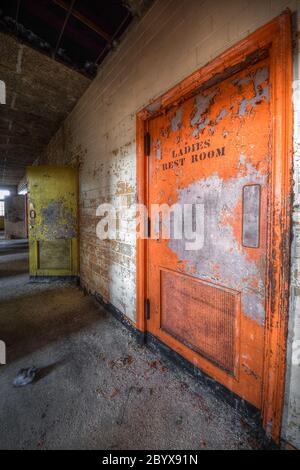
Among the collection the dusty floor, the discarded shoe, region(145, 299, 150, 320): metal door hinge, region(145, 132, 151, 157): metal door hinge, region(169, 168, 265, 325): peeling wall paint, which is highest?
region(145, 132, 151, 157): metal door hinge

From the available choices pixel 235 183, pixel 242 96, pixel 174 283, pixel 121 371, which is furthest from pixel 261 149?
pixel 121 371

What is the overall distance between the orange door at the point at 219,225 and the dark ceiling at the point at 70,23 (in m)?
1.24

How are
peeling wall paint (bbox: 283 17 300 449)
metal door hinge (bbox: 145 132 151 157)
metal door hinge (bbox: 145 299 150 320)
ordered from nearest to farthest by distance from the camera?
1. peeling wall paint (bbox: 283 17 300 449)
2. metal door hinge (bbox: 145 132 151 157)
3. metal door hinge (bbox: 145 299 150 320)

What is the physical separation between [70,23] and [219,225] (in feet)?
8.97

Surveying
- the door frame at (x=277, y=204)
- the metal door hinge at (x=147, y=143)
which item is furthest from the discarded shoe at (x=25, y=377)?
the metal door hinge at (x=147, y=143)

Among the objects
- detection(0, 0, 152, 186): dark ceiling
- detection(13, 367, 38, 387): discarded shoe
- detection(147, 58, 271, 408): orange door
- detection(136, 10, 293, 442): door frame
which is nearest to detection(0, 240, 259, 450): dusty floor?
detection(13, 367, 38, 387): discarded shoe

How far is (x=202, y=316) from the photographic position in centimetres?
150

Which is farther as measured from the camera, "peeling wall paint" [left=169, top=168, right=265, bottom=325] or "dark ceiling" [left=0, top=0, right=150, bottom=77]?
"dark ceiling" [left=0, top=0, right=150, bottom=77]

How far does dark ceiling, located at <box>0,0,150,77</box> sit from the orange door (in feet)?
4.06

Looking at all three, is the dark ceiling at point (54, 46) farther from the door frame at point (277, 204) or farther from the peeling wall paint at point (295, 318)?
the peeling wall paint at point (295, 318)

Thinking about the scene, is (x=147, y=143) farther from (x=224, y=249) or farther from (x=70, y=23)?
(x=70, y=23)

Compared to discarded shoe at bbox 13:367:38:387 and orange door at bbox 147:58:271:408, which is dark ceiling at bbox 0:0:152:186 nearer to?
orange door at bbox 147:58:271:408

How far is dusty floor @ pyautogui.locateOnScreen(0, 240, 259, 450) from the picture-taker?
1.15m

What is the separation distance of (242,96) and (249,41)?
25 cm
